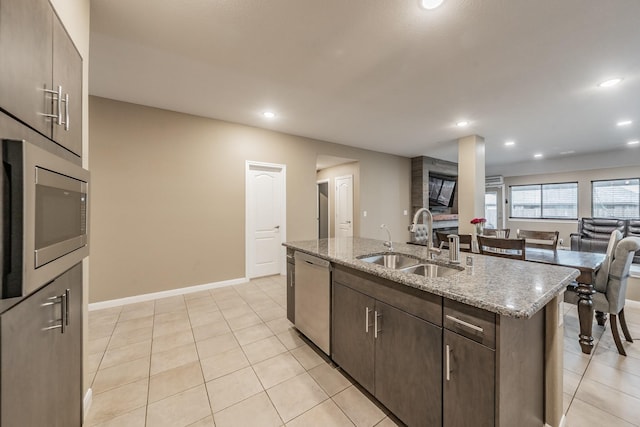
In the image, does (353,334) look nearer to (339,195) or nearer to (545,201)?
(339,195)

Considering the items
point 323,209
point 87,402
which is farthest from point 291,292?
point 323,209

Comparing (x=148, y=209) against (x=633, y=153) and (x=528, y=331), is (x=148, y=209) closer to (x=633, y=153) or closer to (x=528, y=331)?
(x=528, y=331)

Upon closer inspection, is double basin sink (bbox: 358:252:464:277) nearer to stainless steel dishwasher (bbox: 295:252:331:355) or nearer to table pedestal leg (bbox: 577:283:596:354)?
stainless steel dishwasher (bbox: 295:252:331:355)

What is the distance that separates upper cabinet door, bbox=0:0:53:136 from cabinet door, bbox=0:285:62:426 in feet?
2.07

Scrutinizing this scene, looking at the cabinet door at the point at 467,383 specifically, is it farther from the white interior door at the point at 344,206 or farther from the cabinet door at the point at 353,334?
the white interior door at the point at 344,206

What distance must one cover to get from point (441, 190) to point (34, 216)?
763 cm

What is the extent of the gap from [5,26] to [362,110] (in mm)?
3311

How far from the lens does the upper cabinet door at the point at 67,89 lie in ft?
3.49

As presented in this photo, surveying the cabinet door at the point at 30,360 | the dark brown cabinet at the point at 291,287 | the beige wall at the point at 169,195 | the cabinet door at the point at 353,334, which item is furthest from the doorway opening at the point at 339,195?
the cabinet door at the point at 30,360

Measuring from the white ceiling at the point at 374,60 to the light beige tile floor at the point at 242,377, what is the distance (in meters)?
2.62

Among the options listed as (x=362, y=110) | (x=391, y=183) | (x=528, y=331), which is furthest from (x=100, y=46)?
(x=391, y=183)

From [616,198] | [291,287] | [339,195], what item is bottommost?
[291,287]

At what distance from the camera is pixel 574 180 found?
6.56m

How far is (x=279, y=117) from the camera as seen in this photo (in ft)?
12.3
